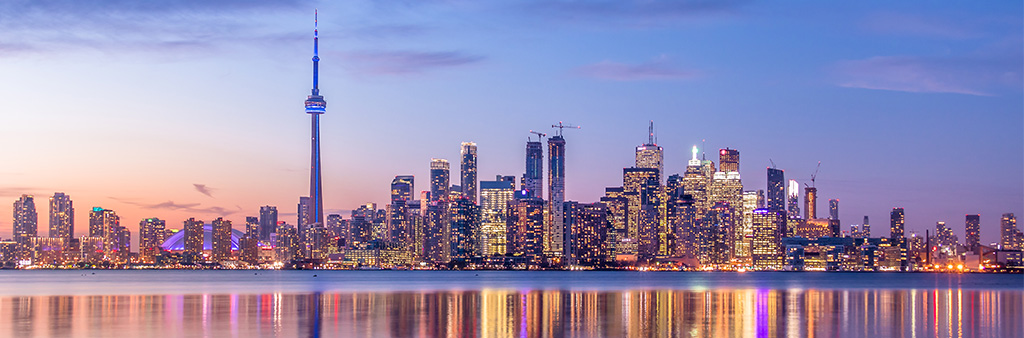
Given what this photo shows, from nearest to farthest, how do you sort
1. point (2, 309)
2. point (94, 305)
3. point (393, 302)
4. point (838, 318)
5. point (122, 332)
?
point (122, 332), point (838, 318), point (2, 309), point (94, 305), point (393, 302)

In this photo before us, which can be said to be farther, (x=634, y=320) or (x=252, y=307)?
(x=252, y=307)

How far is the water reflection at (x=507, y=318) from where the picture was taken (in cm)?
6544

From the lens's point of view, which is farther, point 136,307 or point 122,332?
point 136,307

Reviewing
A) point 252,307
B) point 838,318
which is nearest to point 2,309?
point 252,307

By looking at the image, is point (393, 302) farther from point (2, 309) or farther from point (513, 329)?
point (513, 329)

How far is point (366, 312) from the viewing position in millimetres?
85812

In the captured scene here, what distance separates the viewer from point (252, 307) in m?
95.2

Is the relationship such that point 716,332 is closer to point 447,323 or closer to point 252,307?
point 447,323

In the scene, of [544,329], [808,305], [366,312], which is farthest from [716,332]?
[808,305]

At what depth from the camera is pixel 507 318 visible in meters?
77.8

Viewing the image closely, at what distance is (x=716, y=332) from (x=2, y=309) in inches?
2406

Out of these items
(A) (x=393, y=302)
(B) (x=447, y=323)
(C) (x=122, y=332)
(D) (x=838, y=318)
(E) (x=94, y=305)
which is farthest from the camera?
(A) (x=393, y=302)

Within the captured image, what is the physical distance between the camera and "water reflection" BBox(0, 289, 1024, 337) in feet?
215

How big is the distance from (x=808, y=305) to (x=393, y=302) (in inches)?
1552
